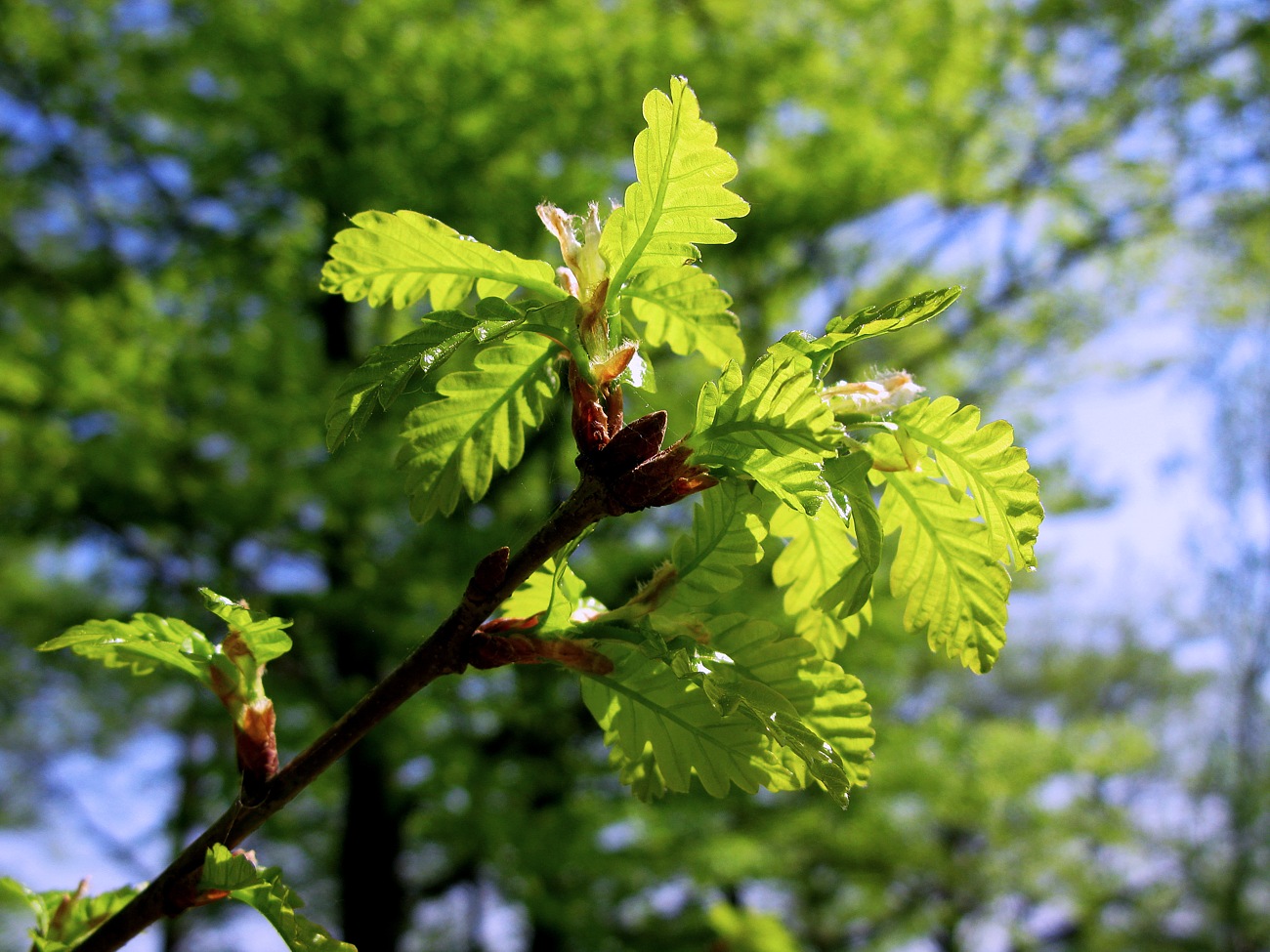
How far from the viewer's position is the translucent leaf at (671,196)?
1.48 ft

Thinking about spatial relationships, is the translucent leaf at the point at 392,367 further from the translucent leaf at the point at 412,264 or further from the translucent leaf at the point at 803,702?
the translucent leaf at the point at 803,702

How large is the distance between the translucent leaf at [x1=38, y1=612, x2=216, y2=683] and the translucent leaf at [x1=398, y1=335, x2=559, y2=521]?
5.7 inches

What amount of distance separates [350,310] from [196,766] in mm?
2104

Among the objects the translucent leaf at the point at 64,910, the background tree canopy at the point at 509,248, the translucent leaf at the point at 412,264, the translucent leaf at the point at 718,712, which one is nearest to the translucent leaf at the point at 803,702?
the translucent leaf at the point at 718,712

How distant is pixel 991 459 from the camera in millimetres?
442

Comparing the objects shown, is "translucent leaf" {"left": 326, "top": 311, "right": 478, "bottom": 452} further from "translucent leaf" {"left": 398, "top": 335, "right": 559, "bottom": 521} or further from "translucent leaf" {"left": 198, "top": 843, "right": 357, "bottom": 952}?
"translucent leaf" {"left": 198, "top": 843, "right": 357, "bottom": 952}

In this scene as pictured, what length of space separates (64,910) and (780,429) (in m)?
0.49

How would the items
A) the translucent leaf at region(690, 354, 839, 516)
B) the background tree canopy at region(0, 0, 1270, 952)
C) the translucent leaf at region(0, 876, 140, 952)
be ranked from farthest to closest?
the background tree canopy at region(0, 0, 1270, 952)
the translucent leaf at region(0, 876, 140, 952)
the translucent leaf at region(690, 354, 839, 516)

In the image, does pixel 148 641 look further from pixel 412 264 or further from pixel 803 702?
pixel 803 702

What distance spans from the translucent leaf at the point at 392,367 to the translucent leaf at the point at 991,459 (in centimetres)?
22

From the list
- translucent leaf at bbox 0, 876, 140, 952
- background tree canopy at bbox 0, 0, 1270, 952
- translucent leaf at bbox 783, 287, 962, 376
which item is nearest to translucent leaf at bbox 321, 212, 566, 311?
translucent leaf at bbox 783, 287, 962, 376

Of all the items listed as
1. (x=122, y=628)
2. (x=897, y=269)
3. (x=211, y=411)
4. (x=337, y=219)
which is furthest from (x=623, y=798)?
(x=122, y=628)

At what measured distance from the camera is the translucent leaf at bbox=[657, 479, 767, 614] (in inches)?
19.1

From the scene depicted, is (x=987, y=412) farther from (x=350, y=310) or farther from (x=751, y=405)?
(x=751, y=405)
